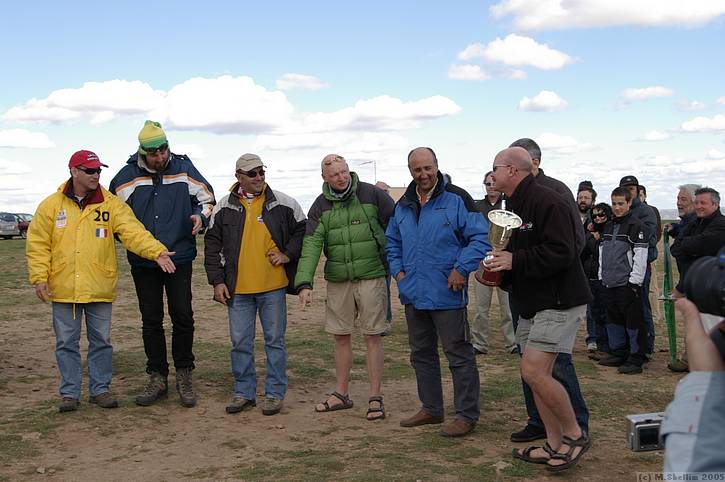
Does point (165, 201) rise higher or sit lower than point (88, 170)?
lower

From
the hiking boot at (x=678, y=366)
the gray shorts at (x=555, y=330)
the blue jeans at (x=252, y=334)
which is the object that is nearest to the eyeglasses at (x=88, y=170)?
the blue jeans at (x=252, y=334)

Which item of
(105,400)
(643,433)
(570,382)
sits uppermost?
(643,433)

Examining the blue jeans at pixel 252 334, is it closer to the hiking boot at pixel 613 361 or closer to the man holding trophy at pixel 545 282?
the man holding trophy at pixel 545 282

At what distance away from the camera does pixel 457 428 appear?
584 cm

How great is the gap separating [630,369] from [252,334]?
4.08 metres

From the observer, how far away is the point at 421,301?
591 centimetres

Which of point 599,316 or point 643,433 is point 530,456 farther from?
point 599,316

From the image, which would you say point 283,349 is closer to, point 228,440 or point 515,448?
point 228,440

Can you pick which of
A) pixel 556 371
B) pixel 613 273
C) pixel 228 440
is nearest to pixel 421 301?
pixel 556 371

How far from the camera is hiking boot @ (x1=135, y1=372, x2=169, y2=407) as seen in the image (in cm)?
686

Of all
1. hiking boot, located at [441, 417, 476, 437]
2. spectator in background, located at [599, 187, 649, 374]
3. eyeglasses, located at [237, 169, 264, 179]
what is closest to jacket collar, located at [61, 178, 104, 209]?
eyeglasses, located at [237, 169, 264, 179]

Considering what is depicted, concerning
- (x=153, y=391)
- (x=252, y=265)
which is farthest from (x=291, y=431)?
(x=153, y=391)

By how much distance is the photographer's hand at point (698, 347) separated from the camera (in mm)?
2396

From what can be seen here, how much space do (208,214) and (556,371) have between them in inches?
129
